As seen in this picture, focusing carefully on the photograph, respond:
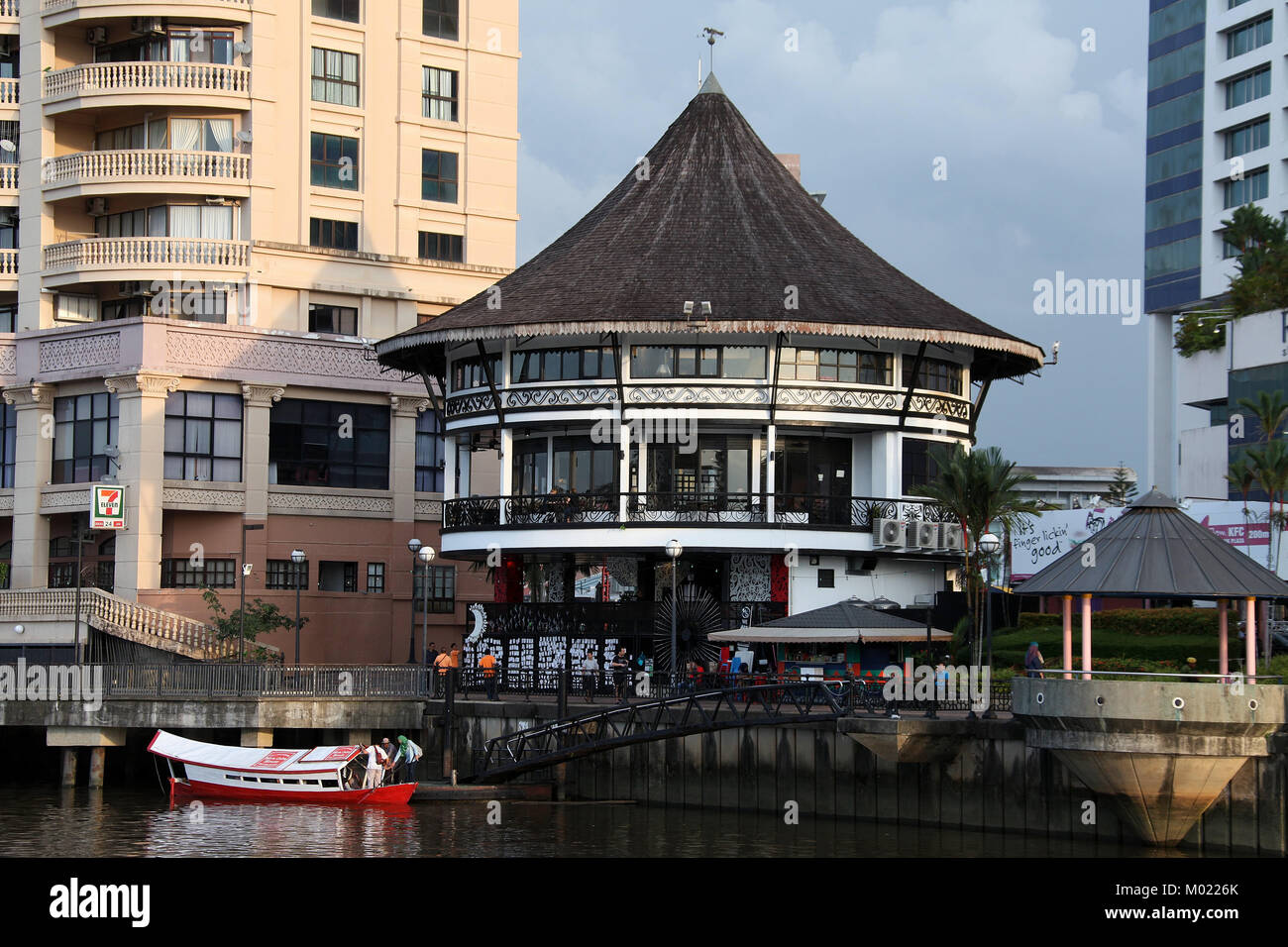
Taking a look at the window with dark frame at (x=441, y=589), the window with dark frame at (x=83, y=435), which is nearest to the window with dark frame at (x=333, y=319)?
the window with dark frame at (x=83, y=435)

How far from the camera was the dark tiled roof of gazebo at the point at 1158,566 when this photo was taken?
36.2 m

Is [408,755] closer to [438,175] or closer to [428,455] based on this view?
[428,455]

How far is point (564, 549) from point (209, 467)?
50.9 feet

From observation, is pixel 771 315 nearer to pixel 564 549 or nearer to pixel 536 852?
pixel 564 549

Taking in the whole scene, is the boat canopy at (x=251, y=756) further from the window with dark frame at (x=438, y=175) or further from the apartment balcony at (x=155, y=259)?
the window with dark frame at (x=438, y=175)

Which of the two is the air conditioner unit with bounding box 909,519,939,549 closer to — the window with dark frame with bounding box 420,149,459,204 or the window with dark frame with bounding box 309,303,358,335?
the window with dark frame with bounding box 309,303,358,335

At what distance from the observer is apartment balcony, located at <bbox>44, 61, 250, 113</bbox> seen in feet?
215

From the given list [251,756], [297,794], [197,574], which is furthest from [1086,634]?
[197,574]

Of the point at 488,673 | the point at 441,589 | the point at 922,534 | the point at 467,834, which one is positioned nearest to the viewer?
the point at 467,834

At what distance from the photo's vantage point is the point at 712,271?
5625 centimetres

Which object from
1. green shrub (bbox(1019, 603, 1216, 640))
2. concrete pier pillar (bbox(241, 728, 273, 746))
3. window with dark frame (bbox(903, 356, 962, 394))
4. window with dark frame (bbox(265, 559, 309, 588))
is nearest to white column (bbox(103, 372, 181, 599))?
window with dark frame (bbox(265, 559, 309, 588))

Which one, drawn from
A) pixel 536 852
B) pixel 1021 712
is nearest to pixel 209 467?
pixel 536 852

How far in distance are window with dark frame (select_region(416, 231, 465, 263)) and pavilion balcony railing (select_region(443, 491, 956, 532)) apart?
16.8 meters

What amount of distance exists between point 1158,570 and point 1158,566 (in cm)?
12
